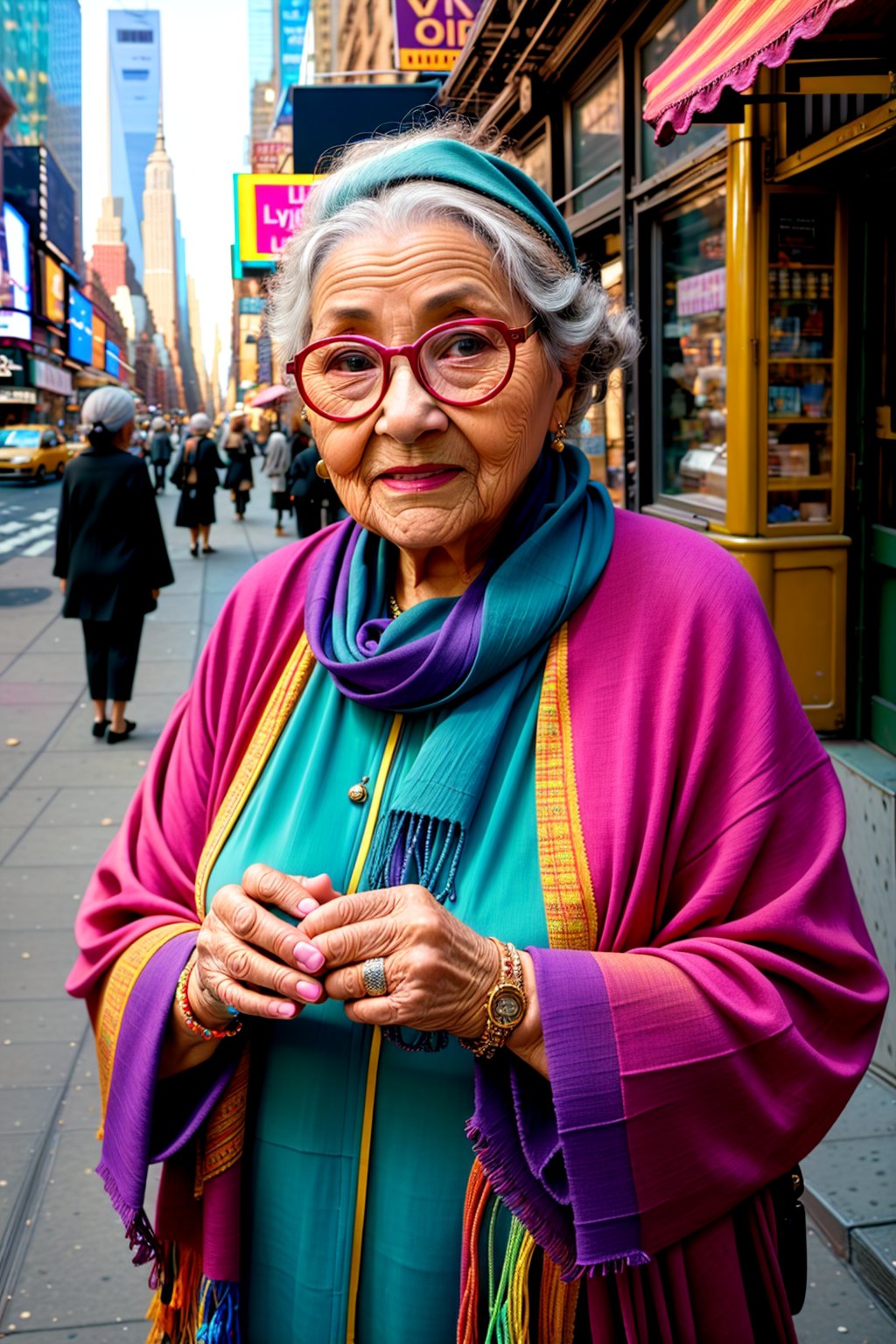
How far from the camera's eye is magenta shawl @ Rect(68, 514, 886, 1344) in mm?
1486

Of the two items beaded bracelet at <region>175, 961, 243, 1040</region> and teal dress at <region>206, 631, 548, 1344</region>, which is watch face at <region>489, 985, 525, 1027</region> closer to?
teal dress at <region>206, 631, 548, 1344</region>

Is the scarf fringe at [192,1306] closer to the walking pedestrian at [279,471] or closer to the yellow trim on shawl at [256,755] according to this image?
the yellow trim on shawl at [256,755]

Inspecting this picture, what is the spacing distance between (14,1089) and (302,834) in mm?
2918

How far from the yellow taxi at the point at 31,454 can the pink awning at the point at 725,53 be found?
3658 centimetres

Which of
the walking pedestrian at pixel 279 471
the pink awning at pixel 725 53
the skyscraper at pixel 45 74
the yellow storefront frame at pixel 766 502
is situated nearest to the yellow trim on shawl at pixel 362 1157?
the pink awning at pixel 725 53

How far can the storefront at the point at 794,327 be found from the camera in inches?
171

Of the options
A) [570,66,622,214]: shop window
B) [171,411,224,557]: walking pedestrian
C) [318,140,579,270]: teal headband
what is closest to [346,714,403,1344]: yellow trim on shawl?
[318,140,579,270]: teal headband

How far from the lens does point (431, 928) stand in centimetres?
143

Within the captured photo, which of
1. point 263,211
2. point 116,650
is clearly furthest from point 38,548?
point 116,650

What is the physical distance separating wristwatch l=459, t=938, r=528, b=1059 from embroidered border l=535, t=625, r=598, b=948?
116mm

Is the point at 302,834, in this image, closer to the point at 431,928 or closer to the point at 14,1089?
the point at 431,928

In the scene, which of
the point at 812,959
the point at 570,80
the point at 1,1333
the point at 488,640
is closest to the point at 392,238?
the point at 488,640

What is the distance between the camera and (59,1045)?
4465mm

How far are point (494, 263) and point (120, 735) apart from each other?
24.4 feet
